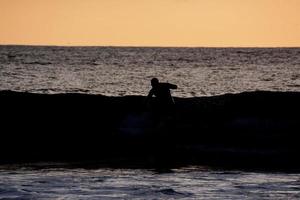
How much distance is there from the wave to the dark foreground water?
1.95m

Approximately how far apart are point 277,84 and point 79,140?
43.7 meters

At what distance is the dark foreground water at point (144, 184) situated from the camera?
15.5 metres

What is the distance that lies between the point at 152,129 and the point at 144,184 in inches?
307

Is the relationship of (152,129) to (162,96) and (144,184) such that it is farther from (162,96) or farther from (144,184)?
(144,184)

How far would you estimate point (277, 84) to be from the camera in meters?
66.5

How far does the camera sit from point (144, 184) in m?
16.7

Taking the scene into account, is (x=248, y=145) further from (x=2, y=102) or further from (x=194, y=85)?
(x=194, y=85)

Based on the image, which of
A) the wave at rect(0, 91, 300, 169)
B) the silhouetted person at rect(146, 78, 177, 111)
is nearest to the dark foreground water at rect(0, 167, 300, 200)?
the wave at rect(0, 91, 300, 169)

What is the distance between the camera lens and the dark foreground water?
611 inches

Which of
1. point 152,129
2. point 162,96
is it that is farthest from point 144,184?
point 152,129

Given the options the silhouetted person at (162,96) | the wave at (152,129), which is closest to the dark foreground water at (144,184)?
the wave at (152,129)

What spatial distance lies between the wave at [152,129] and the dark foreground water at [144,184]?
6.39 ft

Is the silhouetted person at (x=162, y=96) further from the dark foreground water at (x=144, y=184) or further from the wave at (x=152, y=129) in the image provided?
the dark foreground water at (x=144, y=184)

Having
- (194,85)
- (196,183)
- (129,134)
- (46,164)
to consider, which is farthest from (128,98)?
(194,85)
